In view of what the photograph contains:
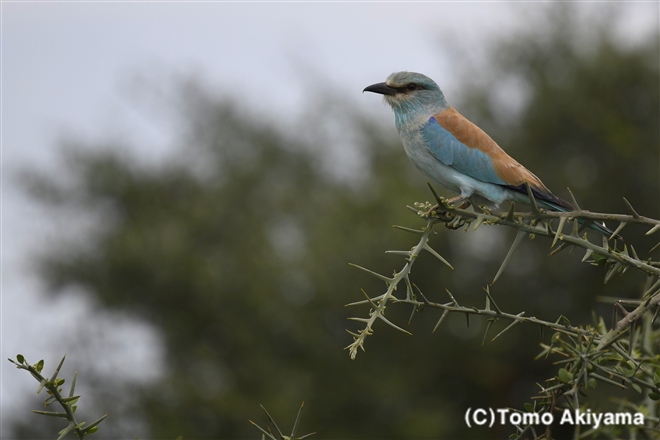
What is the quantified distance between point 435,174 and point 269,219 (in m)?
17.6

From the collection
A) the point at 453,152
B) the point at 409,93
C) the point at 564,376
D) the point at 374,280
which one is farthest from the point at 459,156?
the point at 374,280

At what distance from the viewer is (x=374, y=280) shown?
588 inches

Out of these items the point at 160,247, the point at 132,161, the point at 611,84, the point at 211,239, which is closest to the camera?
the point at 611,84

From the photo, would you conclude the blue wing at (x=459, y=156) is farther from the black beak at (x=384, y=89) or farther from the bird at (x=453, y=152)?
the black beak at (x=384, y=89)

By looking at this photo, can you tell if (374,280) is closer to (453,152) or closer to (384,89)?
(384,89)

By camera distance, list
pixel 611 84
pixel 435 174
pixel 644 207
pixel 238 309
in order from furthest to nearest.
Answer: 1. pixel 238 309
2. pixel 611 84
3. pixel 644 207
4. pixel 435 174

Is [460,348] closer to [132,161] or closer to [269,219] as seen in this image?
[269,219]

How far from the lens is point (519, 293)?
15836 millimetres

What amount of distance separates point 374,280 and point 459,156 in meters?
10.7

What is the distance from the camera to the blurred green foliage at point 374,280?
50.4 feet

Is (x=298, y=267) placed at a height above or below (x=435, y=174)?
above

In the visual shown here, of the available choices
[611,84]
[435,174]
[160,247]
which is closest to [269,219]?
[160,247]

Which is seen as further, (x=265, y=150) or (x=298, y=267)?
(x=265, y=150)

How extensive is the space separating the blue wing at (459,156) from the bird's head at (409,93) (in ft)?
1.02
